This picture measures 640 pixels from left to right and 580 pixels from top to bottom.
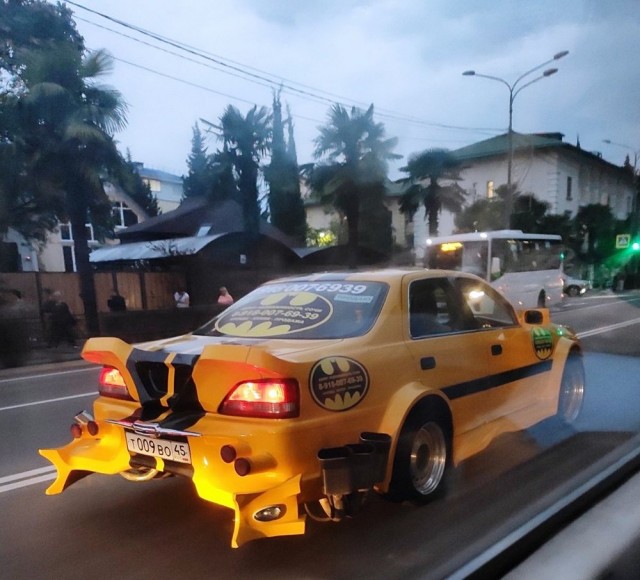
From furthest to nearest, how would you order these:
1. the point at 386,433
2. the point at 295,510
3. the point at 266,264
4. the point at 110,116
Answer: the point at 266,264
the point at 110,116
the point at 386,433
the point at 295,510

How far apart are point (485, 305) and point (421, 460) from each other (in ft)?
4.67

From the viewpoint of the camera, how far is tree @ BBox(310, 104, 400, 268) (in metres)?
3.96

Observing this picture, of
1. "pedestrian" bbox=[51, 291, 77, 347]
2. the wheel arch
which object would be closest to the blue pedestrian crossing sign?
the wheel arch

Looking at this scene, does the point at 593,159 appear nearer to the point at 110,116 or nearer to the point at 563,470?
the point at 563,470

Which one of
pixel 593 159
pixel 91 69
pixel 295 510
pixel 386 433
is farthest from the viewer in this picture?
pixel 593 159

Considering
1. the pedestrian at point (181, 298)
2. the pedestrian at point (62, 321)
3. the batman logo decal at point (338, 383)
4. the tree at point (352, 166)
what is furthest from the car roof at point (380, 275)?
the pedestrian at point (62, 321)

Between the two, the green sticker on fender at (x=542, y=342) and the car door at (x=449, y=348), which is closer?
the car door at (x=449, y=348)

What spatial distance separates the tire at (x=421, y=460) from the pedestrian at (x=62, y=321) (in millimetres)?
3288

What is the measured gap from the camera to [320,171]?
4.15 m

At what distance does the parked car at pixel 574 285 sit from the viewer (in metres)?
7.38

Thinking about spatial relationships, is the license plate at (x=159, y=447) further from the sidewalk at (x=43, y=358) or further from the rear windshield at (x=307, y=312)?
the sidewalk at (x=43, y=358)

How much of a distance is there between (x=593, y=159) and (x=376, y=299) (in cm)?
323

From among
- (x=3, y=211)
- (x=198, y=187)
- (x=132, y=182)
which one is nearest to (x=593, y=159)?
(x=198, y=187)

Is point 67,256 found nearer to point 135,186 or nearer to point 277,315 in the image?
point 135,186
